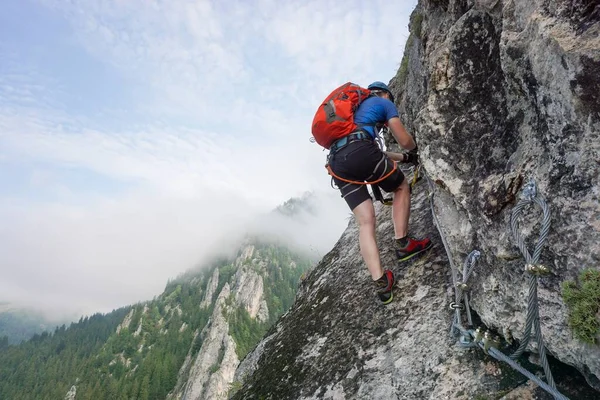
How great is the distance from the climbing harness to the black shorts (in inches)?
66.5

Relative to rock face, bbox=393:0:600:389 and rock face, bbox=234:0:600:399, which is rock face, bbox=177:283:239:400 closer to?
rock face, bbox=234:0:600:399

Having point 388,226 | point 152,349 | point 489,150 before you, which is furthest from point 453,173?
point 152,349

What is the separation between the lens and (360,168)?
5793mm

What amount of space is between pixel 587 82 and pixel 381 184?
11.2ft

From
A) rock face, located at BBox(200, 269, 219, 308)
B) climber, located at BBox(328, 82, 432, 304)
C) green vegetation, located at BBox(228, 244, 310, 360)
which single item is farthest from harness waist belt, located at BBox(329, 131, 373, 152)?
rock face, located at BBox(200, 269, 219, 308)

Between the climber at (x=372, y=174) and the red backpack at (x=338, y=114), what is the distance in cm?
12

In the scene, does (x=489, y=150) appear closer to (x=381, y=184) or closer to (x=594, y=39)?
(x=594, y=39)

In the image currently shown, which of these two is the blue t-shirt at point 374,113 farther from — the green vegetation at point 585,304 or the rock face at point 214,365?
the rock face at point 214,365

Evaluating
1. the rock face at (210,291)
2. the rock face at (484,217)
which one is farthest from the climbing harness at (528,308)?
the rock face at (210,291)

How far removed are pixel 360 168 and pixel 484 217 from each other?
2178 millimetres

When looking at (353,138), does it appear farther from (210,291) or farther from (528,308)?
(210,291)

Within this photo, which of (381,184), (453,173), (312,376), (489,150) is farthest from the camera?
(381,184)

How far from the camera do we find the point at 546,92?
331 cm

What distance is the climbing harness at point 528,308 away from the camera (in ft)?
9.96
